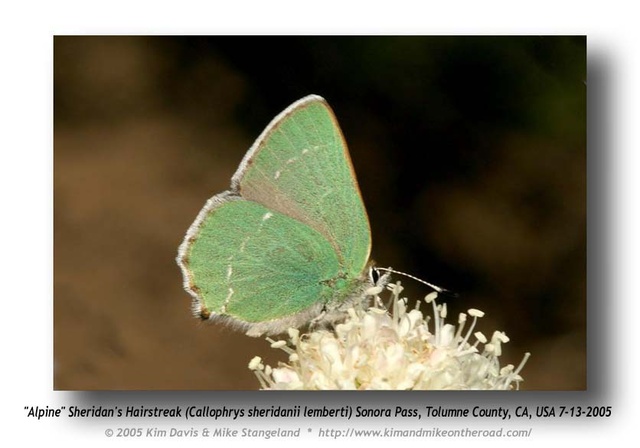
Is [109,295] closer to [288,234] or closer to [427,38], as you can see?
[288,234]

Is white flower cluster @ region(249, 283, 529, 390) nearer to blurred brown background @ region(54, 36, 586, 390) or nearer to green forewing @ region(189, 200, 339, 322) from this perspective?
green forewing @ region(189, 200, 339, 322)

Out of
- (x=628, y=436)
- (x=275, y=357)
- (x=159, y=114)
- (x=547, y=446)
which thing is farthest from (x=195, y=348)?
(x=628, y=436)

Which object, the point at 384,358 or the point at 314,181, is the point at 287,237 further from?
the point at 384,358

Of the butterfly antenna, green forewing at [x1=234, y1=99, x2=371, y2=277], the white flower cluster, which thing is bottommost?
the white flower cluster

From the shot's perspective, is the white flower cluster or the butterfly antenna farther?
the butterfly antenna

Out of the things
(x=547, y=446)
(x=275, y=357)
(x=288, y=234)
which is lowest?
(x=547, y=446)

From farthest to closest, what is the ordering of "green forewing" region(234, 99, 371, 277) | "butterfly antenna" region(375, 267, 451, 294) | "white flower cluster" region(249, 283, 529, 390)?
1. "butterfly antenna" region(375, 267, 451, 294)
2. "green forewing" region(234, 99, 371, 277)
3. "white flower cluster" region(249, 283, 529, 390)

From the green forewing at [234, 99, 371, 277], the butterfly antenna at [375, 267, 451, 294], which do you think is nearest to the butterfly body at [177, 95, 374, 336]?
the green forewing at [234, 99, 371, 277]
